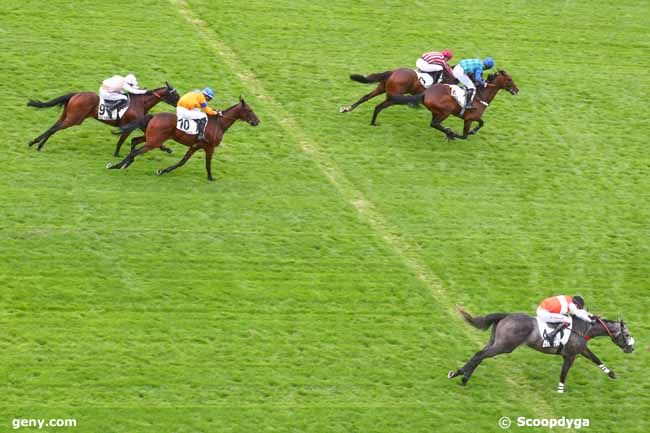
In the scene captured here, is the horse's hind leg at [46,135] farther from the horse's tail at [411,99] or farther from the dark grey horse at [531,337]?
the dark grey horse at [531,337]

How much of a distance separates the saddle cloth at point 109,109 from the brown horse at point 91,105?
0.22 ft

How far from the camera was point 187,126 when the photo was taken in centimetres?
2245

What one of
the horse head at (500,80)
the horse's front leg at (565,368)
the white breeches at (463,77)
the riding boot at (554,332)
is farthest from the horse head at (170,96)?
the horse's front leg at (565,368)

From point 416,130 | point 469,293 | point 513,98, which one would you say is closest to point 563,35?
point 513,98

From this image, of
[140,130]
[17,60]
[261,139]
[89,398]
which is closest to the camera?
[89,398]

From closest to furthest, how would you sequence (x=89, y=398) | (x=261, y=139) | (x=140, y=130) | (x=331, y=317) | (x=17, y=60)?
(x=89, y=398)
(x=331, y=317)
(x=140, y=130)
(x=261, y=139)
(x=17, y=60)

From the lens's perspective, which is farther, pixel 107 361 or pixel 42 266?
pixel 42 266

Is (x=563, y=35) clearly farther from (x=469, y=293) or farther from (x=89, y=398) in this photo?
(x=89, y=398)

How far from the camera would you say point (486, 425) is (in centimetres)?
1789

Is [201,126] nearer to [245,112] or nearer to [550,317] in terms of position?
[245,112]

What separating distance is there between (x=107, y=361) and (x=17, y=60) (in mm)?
11571

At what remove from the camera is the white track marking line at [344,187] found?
21109 mm

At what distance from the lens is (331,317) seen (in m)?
20.1

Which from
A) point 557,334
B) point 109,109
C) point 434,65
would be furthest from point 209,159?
point 557,334
